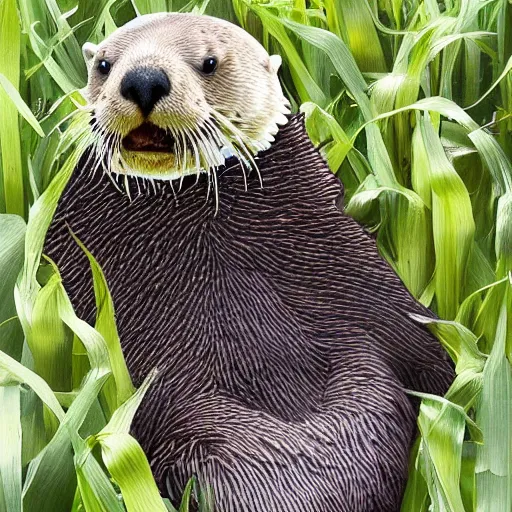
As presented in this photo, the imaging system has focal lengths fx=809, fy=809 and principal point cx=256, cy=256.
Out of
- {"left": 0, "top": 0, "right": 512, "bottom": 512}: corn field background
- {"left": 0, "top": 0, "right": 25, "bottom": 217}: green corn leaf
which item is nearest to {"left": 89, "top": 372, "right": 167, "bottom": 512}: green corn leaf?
{"left": 0, "top": 0, "right": 512, "bottom": 512}: corn field background

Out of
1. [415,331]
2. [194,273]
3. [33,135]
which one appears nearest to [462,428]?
[415,331]

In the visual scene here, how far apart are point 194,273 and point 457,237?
0.78ft

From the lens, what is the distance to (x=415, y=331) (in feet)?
2.35

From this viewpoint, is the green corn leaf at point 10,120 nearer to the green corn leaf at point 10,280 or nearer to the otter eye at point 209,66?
the green corn leaf at point 10,280

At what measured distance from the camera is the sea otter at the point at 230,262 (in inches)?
27.1

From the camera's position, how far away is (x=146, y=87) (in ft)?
2.22

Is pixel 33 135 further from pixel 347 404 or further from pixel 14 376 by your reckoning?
pixel 347 404

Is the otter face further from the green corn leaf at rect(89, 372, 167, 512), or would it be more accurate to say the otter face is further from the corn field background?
the green corn leaf at rect(89, 372, 167, 512)

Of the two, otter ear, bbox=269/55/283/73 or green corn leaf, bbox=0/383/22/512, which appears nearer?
green corn leaf, bbox=0/383/22/512

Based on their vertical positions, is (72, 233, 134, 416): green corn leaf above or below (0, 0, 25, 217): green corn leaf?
below

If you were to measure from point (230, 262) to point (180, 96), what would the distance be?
0.50 ft

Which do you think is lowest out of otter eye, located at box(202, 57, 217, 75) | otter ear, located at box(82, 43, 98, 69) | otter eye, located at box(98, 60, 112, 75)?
otter eye, located at box(202, 57, 217, 75)

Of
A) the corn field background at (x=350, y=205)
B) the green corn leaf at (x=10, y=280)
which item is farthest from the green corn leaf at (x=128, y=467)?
the green corn leaf at (x=10, y=280)

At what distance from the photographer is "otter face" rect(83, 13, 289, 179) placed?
2.24 feet
